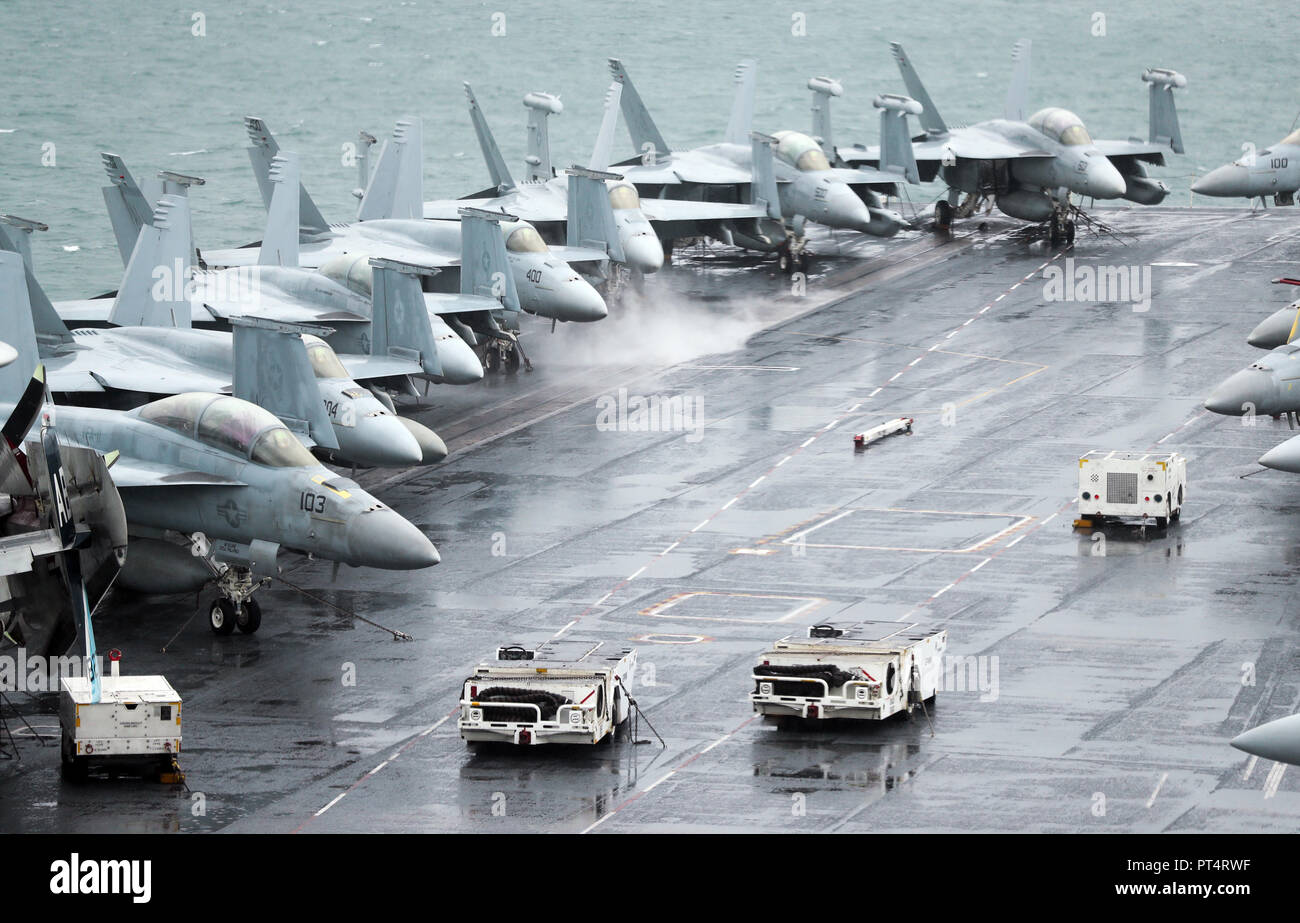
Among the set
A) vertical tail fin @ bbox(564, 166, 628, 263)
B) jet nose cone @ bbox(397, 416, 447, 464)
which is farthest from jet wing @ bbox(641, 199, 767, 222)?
jet nose cone @ bbox(397, 416, 447, 464)

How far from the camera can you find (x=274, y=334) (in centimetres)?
4166

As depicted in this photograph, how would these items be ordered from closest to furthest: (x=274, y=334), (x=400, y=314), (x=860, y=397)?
1. (x=274, y=334)
2. (x=400, y=314)
3. (x=860, y=397)

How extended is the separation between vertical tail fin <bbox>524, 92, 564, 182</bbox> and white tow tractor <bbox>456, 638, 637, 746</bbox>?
44.5 m

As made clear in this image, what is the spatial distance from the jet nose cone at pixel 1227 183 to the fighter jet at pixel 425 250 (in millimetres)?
18108

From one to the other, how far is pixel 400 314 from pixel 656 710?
62.7 ft

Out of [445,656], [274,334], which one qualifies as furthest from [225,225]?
[445,656]

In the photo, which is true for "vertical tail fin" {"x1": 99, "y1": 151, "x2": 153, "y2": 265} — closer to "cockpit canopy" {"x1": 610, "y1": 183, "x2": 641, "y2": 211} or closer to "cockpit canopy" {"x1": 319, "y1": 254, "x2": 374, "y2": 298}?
"cockpit canopy" {"x1": 319, "y1": 254, "x2": 374, "y2": 298}

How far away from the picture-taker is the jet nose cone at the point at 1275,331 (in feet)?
169

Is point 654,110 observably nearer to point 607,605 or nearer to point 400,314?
point 400,314

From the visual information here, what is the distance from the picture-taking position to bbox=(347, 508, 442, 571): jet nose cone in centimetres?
3625

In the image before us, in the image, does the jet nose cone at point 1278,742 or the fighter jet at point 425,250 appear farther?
the fighter jet at point 425,250

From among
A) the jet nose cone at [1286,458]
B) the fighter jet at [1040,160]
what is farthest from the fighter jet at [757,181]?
the jet nose cone at [1286,458]

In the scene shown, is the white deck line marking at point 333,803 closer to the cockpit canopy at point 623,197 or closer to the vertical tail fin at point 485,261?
the vertical tail fin at point 485,261
